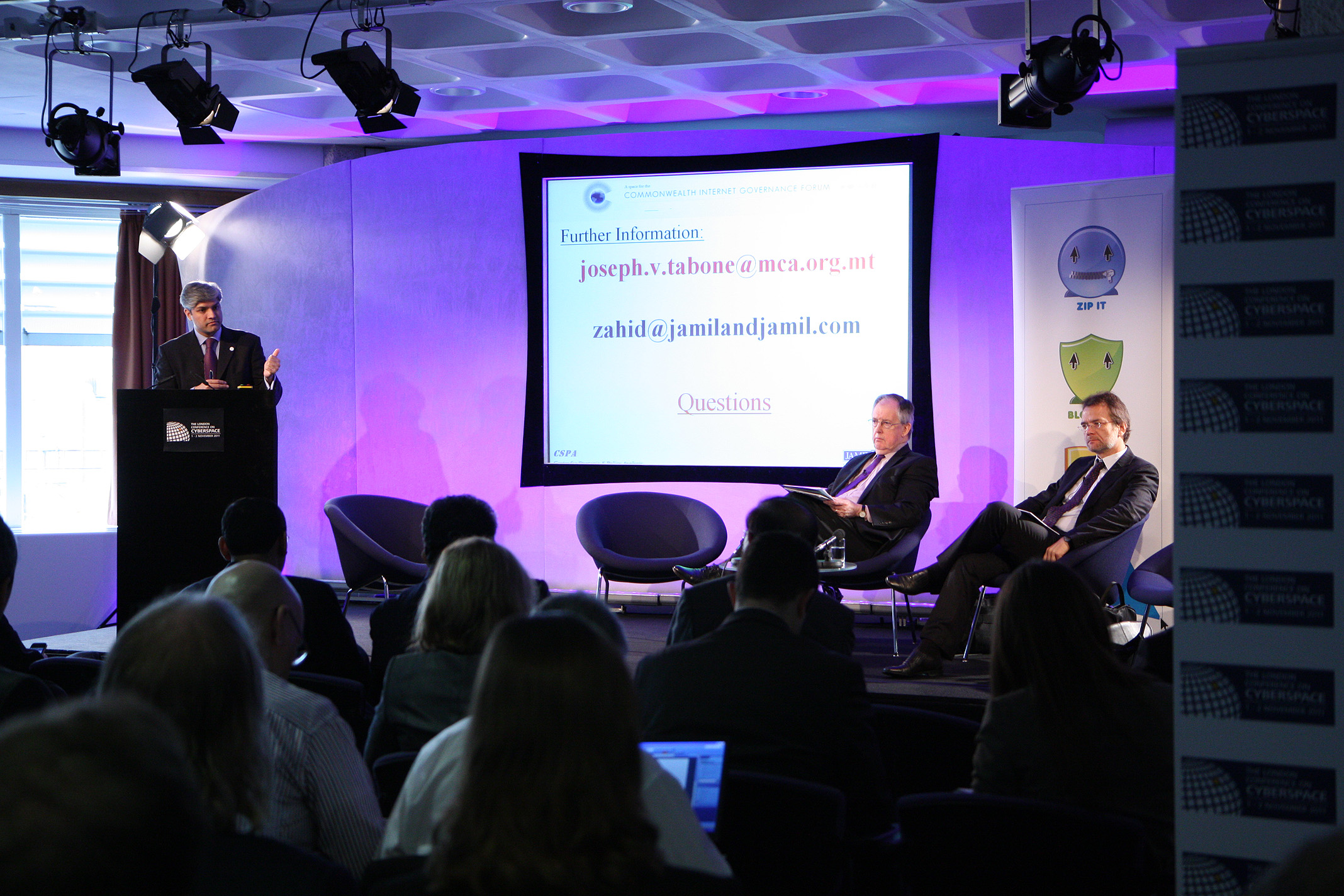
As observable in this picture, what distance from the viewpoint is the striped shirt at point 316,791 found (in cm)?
189

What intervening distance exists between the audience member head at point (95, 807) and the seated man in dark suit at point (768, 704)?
154 centimetres

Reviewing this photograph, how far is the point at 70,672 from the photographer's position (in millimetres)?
3023

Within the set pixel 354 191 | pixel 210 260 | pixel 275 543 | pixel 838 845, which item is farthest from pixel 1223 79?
pixel 210 260

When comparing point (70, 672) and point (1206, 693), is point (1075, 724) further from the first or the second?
point (70, 672)

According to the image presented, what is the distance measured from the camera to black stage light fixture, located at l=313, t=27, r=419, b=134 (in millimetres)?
5430

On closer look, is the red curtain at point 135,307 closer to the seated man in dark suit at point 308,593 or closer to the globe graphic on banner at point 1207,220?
the seated man in dark suit at point 308,593

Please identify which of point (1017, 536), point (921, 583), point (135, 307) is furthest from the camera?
point (135, 307)

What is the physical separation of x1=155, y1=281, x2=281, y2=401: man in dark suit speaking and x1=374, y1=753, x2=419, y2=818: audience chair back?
3.82m

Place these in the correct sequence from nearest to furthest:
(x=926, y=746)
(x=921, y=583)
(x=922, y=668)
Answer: (x=926, y=746)
(x=922, y=668)
(x=921, y=583)

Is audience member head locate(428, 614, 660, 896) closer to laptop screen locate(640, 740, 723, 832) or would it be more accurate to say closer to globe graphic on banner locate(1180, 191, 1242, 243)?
laptop screen locate(640, 740, 723, 832)

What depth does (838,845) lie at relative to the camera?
2.02 metres

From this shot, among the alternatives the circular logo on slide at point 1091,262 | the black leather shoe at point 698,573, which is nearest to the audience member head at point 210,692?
the black leather shoe at point 698,573

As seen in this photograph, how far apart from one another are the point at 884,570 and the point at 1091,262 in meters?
1.99

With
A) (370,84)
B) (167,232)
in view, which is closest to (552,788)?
(370,84)
